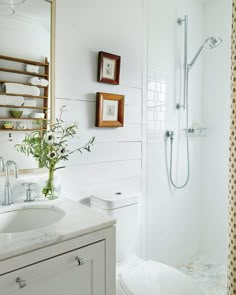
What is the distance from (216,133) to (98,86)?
4.46 feet

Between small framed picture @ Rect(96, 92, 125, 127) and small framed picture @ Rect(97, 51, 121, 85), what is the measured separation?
3.9 inches

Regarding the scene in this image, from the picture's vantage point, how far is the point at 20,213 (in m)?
1.28

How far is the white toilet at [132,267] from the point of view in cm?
132

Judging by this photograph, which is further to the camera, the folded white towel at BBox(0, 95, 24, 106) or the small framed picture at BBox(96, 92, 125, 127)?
the small framed picture at BBox(96, 92, 125, 127)

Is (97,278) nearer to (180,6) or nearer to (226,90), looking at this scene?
(226,90)

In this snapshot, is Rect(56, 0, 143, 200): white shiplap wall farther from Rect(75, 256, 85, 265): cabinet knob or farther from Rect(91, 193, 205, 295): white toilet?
Rect(75, 256, 85, 265): cabinet knob

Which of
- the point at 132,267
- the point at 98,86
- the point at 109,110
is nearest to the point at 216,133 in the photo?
the point at 109,110

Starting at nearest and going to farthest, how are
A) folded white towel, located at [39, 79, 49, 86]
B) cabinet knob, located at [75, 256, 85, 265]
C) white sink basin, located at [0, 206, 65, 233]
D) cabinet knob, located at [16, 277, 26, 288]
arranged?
cabinet knob, located at [16, 277, 26, 288] < cabinet knob, located at [75, 256, 85, 265] < white sink basin, located at [0, 206, 65, 233] < folded white towel, located at [39, 79, 49, 86]

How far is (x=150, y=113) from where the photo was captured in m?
2.08

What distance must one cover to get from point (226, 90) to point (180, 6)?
2.81 feet

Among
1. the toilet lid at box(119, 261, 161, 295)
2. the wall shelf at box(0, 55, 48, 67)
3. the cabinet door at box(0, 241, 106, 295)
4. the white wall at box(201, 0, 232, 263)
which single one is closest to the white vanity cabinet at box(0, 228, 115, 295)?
the cabinet door at box(0, 241, 106, 295)

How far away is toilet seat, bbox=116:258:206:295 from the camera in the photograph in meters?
1.30

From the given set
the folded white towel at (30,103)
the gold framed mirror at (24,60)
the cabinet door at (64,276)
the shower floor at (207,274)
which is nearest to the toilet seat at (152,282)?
the cabinet door at (64,276)

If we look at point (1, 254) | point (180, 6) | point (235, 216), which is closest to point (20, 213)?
point (1, 254)
